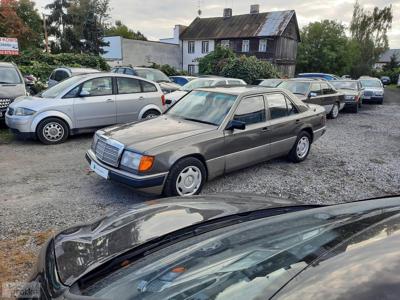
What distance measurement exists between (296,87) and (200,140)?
8.68m

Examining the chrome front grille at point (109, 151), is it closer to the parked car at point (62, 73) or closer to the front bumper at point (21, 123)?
the front bumper at point (21, 123)

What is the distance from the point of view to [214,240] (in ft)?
6.02

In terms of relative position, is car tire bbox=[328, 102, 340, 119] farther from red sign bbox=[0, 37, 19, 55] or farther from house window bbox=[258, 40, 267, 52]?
house window bbox=[258, 40, 267, 52]

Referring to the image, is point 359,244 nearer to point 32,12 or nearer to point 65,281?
point 65,281

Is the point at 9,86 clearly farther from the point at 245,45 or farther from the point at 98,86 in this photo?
the point at 245,45

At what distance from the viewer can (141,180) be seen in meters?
4.28

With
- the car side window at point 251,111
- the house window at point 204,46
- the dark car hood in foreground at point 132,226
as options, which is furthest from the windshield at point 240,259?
the house window at point 204,46

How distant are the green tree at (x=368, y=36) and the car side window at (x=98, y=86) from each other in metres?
→ 57.0

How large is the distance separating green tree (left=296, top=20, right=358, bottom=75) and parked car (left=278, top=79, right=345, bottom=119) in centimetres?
3532

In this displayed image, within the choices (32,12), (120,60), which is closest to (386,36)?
(120,60)

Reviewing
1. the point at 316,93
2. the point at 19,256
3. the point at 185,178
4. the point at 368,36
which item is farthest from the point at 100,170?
the point at 368,36

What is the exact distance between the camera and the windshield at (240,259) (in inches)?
52.4

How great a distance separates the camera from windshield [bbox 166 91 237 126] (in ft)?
17.4

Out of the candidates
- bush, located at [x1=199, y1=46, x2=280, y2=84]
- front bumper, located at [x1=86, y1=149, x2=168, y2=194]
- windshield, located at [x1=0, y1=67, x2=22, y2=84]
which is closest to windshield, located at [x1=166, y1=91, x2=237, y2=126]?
front bumper, located at [x1=86, y1=149, x2=168, y2=194]
